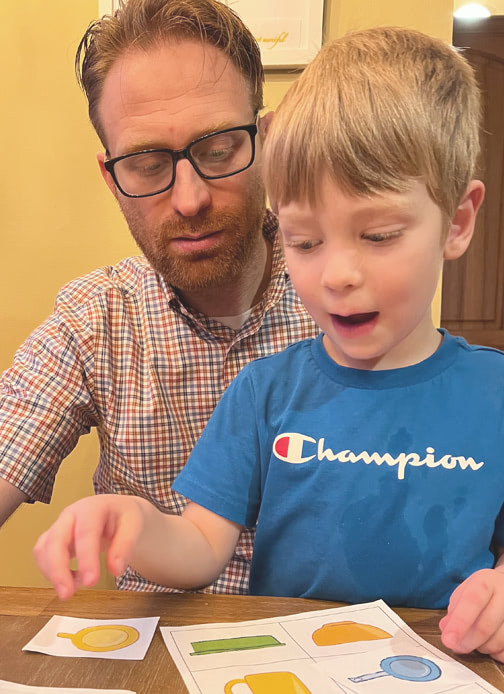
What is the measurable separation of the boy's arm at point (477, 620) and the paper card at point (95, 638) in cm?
28

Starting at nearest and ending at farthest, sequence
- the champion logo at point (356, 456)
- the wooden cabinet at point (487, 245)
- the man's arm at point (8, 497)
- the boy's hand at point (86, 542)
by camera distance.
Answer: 1. the boy's hand at point (86, 542)
2. the champion logo at point (356, 456)
3. the man's arm at point (8, 497)
4. the wooden cabinet at point (487, 245)

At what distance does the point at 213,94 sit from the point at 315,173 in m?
0.57

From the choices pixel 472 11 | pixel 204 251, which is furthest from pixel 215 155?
pixel 472 11

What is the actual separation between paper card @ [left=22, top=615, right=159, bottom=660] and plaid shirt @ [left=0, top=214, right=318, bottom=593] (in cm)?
49

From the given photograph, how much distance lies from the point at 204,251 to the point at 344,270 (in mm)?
557

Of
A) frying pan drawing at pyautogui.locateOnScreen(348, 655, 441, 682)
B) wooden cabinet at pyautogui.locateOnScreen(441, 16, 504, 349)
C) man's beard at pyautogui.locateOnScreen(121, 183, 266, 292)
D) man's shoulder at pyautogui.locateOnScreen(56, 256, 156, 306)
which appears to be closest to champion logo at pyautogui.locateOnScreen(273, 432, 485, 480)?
frying pan drawing at pyautogui.locateOnScreen(348, 655, 441, 682)

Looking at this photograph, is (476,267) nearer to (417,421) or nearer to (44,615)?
(417,421)

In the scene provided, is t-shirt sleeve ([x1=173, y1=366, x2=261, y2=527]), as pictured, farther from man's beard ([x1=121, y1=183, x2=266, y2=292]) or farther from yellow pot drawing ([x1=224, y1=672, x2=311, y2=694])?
man's beard ([x1=121, y1=183, x2=266, y2=292])

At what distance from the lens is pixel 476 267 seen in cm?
325

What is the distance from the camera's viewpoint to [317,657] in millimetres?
576

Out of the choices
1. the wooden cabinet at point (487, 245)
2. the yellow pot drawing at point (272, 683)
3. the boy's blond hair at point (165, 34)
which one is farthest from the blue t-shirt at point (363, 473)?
the wooden cabinet at point (487, 245)

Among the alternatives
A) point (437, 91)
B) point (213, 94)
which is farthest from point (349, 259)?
point (213, 94)

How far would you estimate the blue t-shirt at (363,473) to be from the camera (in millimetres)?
729

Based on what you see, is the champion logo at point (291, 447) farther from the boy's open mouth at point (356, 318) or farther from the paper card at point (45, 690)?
the paper card at point (45, 690)
